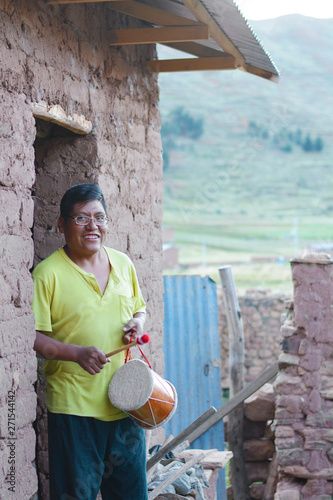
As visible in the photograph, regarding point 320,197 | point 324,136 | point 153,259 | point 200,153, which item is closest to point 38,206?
point 153,259

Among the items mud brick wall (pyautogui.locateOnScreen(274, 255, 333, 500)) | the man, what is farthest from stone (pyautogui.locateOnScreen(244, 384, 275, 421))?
the man

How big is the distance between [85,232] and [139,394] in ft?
2.50

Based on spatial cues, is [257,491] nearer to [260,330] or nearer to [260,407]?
[260,407]

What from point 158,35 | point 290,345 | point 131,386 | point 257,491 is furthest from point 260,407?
point 158,35

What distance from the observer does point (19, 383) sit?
2.82 m

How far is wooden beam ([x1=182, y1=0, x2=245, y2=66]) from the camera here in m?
3.26

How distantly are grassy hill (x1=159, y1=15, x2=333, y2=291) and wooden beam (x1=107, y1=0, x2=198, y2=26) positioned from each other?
59.6 feet

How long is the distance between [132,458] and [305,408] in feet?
9.24

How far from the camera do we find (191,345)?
623 centimetres

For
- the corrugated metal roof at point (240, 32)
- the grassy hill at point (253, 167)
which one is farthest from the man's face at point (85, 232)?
the grassy hill at point (253, 167)

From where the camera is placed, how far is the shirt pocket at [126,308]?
3.04 meters

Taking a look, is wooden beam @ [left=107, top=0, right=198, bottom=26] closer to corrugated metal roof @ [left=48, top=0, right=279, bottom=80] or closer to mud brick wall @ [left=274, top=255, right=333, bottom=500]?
corrugated metal roof @ [left=48, top=0, right=279, bottom=80]

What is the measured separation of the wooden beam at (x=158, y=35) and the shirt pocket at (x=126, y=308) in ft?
5.23

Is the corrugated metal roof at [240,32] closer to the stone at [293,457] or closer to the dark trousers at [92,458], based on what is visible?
the dark trousers at [92,458]
